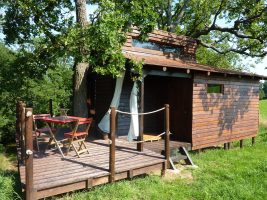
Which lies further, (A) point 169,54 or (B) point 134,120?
(A) point 169,54

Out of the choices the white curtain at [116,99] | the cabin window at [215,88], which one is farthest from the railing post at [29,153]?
the cabin window at [215,88]

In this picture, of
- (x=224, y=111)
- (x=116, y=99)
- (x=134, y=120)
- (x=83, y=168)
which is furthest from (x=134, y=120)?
(x=224, y=111)

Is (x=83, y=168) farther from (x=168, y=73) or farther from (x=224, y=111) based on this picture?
(x=224, y=111)

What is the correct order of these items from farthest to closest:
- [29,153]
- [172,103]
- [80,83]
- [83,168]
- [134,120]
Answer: [80,83] < [172,103] < [134,120] < [83,168] < [29,153]

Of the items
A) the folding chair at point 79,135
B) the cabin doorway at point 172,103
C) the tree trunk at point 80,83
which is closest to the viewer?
the folding chair at point 79,135

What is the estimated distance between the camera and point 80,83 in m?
11.5

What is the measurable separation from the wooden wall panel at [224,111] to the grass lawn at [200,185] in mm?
1423

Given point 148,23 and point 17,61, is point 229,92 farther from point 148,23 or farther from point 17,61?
point 17,61

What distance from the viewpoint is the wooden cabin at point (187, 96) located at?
33.9 ft

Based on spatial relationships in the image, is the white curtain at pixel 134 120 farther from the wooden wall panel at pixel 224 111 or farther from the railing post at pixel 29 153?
the railing post at pixel 29 153

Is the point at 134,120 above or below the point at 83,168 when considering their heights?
above

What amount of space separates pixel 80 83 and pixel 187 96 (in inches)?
160

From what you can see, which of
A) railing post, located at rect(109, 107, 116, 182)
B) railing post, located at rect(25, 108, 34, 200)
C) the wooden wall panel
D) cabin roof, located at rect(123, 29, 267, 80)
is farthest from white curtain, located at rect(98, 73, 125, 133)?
railing post, located at rect(25, 108, 34, 200)

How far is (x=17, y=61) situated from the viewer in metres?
11.0
